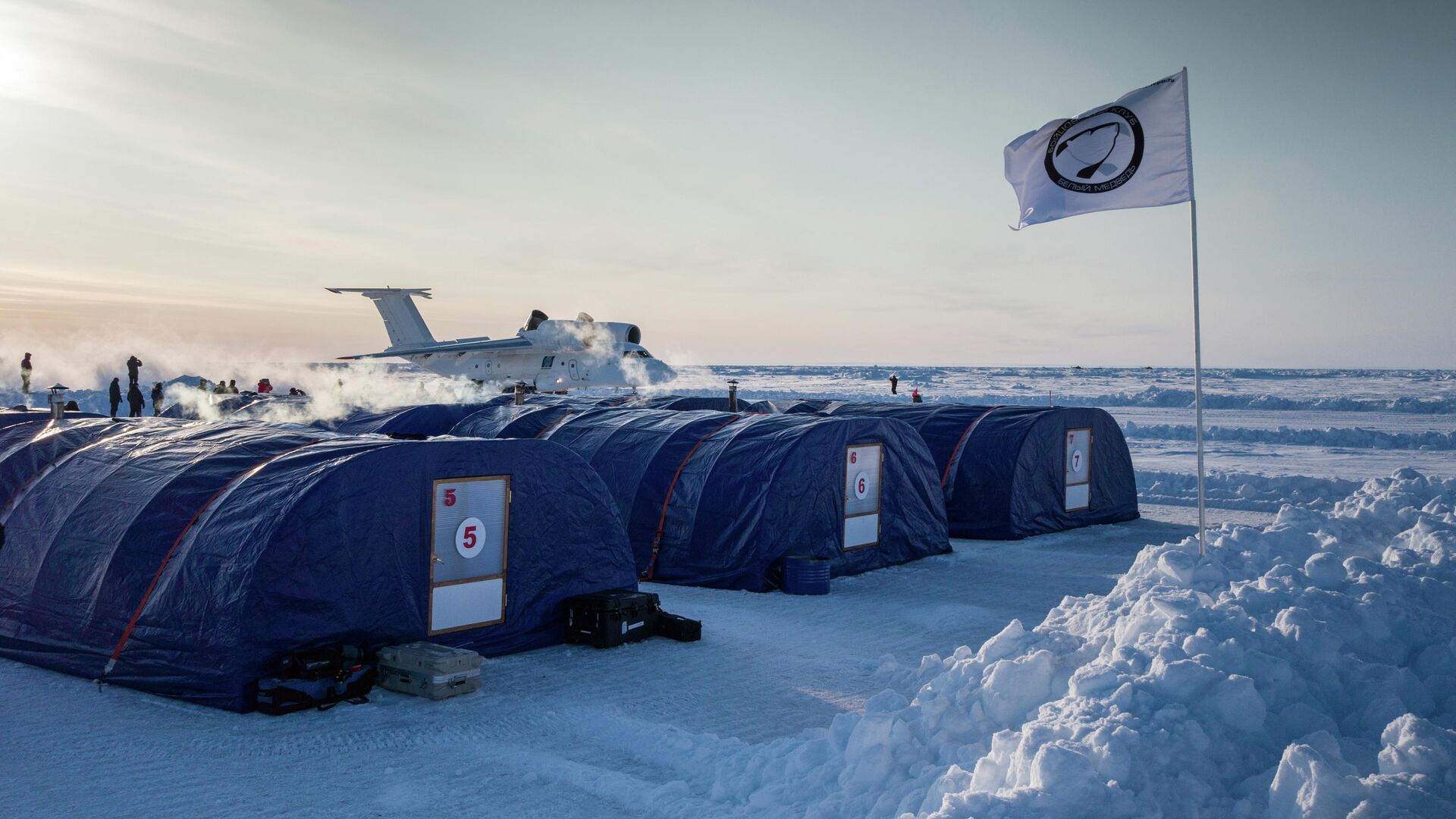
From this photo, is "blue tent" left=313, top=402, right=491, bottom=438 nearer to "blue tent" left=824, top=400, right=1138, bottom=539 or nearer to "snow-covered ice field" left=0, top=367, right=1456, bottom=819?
"blue tent" left=824, top=400, right=1138, bottom=539

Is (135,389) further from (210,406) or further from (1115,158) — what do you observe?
(1115,158)

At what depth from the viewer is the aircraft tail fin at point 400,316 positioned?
143 feet

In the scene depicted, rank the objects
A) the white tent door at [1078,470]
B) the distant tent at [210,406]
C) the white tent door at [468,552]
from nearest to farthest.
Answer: the white tent door at [468,552] < the white tent door at [1078,470] < the distant tent at [210,406]

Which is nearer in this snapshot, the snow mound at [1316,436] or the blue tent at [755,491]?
the blue tent at [755,491]

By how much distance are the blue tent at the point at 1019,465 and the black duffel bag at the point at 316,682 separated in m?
11.1

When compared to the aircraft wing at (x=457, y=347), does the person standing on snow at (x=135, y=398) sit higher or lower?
lower

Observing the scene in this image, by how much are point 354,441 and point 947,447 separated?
1174 centimetres

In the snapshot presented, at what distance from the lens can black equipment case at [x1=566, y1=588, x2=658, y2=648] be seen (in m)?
9.24

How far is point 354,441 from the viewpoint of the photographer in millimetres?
8969

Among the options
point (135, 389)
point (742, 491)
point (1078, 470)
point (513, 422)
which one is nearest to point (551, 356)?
point (135, 389)

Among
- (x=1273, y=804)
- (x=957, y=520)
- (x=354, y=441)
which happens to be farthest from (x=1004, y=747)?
(x=957, y=520)

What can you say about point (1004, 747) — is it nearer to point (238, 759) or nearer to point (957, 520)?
point (238, 759)

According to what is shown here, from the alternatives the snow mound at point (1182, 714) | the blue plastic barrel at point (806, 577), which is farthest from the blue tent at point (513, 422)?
the snow mound at point (1182, 714)

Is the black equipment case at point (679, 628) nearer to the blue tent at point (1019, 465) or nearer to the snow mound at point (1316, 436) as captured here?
the blue tent at point (1019, 465)
